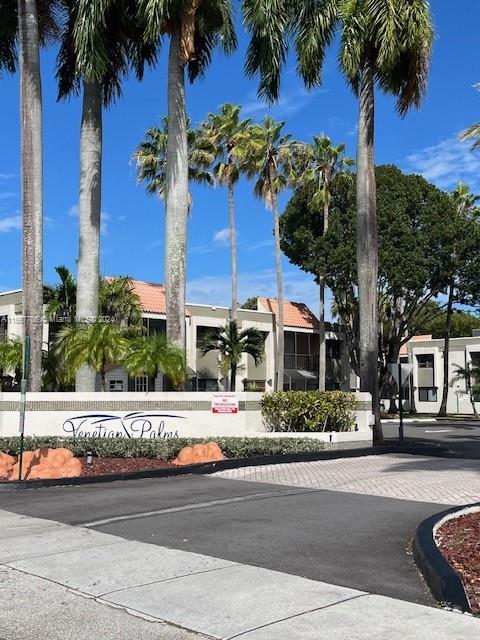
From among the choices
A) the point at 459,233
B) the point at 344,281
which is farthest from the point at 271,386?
the point at 459,233

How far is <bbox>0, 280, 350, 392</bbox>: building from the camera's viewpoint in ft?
120

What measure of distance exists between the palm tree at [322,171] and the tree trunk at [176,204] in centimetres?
2388

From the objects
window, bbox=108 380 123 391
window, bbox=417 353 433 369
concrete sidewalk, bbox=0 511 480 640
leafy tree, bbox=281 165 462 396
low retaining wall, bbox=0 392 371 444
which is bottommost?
concrete sidewalk, bbox=0 511 480 640

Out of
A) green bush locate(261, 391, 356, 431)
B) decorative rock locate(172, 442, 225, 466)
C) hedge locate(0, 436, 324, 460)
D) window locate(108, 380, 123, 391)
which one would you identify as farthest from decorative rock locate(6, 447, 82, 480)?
window locate(108, 380, 123, 391)

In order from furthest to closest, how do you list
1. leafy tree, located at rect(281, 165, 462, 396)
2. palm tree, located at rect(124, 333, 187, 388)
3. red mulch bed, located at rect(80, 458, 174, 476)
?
leafy tree, located at rect(281, 165, 462, 396) < palm tree, located at rect(124, 333, 187, 388) < red mulch bed, located at rect(80, 458, 174, 476)

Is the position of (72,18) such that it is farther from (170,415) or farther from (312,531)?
(312,531)

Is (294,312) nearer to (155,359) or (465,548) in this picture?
(155,359)

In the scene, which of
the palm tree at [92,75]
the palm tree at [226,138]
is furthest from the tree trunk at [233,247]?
the palm tree at [92,75]

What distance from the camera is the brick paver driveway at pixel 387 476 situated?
12.2m

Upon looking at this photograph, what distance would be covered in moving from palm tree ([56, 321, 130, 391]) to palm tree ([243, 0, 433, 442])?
7445 mm

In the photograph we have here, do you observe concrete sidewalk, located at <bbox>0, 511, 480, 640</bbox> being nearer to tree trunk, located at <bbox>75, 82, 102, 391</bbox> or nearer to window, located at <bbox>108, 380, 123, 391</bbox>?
tree trunk, located at <bbox>75, 82, 102, 391</bbox>

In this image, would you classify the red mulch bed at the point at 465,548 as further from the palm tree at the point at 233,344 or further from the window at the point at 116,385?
the palm tree at the point at 233,344

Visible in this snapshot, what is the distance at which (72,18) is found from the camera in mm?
21656

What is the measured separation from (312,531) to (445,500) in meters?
3.50
